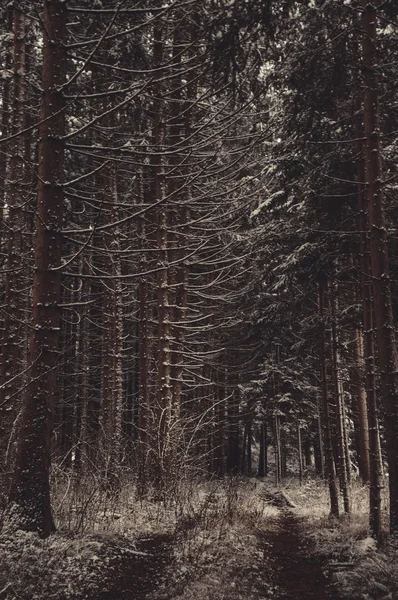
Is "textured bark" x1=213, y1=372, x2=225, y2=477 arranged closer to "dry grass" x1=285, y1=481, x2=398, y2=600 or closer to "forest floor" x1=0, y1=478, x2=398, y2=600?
"dry grass" x1=285, y1=481, x2=398, y2=600

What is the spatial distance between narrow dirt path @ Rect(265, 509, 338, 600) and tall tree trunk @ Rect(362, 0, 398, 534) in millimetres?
1509

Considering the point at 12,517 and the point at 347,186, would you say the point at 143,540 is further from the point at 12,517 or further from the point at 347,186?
the point at 347,186

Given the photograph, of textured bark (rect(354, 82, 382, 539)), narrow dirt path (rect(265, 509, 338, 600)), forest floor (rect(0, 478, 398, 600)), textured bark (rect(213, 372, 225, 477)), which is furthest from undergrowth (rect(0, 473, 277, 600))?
textured bark (rect(213, 372, 225, 477))

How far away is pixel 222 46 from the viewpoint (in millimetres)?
6570

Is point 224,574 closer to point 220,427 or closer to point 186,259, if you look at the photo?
point 186,259

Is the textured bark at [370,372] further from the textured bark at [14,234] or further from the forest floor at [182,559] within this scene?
the textured bark at [14,234]

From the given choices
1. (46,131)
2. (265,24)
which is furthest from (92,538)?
(265,24)

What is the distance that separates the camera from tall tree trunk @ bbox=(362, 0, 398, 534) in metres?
6.88

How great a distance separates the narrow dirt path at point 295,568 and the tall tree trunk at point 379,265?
1.51 m

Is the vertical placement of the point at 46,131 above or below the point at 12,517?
above

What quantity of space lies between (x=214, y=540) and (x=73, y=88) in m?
9.64

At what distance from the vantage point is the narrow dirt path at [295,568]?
5.42m

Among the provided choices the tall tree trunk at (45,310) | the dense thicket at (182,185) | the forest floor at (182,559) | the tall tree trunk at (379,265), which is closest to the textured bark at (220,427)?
the dense thicket at (182,185)

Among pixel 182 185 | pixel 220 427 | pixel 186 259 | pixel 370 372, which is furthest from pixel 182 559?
pixel 220 427
